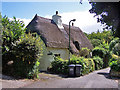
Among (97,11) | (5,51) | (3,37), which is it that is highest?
(97,11)

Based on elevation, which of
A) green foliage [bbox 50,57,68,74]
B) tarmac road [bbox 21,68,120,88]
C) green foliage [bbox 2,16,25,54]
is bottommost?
tarmac road [bbox 21,68,120,88]

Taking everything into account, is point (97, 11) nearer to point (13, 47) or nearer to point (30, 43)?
point (30, 43)

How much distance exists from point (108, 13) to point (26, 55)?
20.1ft

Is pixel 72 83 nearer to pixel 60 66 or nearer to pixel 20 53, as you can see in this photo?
pixel 20 53

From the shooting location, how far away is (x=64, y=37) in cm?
2034

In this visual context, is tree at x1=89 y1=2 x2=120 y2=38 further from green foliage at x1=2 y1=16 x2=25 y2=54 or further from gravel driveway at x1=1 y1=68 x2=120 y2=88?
green foliage at x1=2 y1=16 x2=25 y2=54

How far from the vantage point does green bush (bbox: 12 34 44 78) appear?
1057 cm

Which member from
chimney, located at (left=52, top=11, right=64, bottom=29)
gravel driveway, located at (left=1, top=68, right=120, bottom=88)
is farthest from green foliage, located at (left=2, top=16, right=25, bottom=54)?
chimney, located at (left=52, top=11, right=64, bottom=29)

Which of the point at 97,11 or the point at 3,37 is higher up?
the point at 97,11

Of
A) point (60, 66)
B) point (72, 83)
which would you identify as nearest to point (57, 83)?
point (72, 83)

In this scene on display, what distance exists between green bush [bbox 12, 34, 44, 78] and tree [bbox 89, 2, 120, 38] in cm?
463

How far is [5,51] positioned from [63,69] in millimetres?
5965

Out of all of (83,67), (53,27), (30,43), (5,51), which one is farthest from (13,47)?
(53,27)

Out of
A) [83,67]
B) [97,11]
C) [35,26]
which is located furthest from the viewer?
[35,26]
